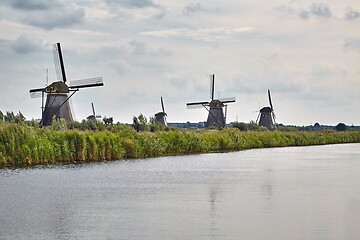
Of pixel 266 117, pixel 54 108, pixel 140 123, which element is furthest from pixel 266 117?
pixel 54 108

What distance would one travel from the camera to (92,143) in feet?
116

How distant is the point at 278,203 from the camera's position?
63.6ft

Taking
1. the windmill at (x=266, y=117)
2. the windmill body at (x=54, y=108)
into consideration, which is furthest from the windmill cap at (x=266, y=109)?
the windmill body at (x=54, y=108)

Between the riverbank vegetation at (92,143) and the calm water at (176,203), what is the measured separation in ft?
6.82

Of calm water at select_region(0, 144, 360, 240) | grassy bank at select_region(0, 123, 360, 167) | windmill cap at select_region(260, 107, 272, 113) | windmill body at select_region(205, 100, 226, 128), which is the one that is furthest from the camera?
windmill cap at select_region(260, 107, 272, 113)

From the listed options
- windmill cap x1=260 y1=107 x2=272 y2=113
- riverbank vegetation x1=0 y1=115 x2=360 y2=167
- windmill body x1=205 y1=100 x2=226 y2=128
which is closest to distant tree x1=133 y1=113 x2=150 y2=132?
riverbank vegetation x1=0 y1=115 x2=360 y2=167

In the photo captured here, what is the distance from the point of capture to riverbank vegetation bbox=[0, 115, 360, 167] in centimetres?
3086

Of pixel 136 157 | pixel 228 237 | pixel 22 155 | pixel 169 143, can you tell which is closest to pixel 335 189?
pixel 228 237

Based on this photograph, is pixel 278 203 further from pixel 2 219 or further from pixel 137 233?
pixel 2 219

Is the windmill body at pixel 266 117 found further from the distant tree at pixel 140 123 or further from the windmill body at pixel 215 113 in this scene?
the distant tree at pixel 140 123

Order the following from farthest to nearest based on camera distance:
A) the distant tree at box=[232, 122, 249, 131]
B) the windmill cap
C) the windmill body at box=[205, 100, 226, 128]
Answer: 1. the windmill cap
2. the distant tree at box=[232, 122, 249, 131]
3. the windmill body at box=[205, 100, 226, 128]

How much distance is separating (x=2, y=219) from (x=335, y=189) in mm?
11484

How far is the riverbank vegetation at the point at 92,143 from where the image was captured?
30.9 meters

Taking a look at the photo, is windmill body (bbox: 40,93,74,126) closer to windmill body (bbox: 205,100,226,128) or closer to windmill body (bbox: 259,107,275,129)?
windmill body (bbox: 205,100,226,128)
